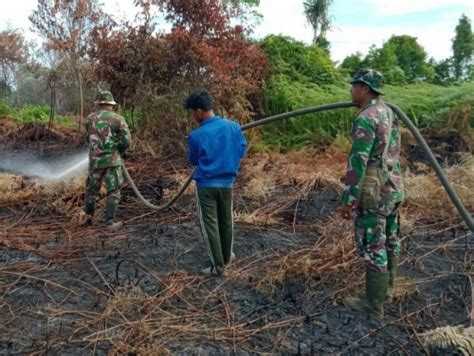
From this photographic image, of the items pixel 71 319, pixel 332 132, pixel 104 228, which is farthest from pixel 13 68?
pixel 71 319

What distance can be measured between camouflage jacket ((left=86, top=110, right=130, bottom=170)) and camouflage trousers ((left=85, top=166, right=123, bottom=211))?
3.3 inches

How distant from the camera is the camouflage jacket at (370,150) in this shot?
13.2 ft

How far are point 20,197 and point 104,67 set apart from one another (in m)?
3.99

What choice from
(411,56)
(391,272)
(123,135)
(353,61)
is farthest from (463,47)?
(391,272)

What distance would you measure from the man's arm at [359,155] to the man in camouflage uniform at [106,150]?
3.71m

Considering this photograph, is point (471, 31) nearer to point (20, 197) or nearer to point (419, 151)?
point (419, 151)

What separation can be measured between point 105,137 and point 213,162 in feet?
8.17

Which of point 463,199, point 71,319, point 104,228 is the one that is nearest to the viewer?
point 71,319

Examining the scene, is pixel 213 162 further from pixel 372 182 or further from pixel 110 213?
pixel 110 213

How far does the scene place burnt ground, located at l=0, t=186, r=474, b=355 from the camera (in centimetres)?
382

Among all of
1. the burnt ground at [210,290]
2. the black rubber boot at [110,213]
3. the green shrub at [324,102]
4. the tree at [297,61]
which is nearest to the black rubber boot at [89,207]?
the black rubber boot at [110,213]

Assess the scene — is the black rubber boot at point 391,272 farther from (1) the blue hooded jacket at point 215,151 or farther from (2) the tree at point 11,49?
(2) the tree at point 11,49

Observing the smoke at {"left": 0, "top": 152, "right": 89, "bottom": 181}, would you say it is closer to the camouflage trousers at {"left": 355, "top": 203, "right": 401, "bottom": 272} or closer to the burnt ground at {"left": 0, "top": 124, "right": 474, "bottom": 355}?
the burnt ground at {"left": 0, "top": 124, "right": 474, "bottom": 355}

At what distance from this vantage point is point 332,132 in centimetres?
1220
